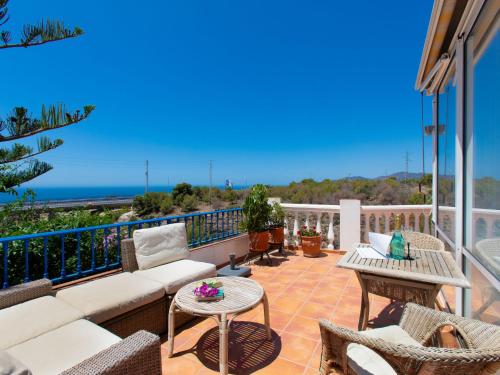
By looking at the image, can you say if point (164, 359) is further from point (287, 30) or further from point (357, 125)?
point (357, 125)

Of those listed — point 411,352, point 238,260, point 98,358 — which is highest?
point 411,352

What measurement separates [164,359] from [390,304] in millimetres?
2510

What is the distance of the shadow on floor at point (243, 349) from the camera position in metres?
1.87

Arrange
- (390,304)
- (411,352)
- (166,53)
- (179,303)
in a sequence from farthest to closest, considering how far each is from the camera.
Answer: (166,53)
(390,304)
(179,303)
(411,352)

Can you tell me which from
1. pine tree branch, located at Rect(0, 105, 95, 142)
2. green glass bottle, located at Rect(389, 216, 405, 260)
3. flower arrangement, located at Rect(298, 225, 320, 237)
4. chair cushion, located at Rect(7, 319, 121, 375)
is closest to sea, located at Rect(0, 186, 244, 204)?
pine tree branch, located at Rect(0, 105, 95, 142)

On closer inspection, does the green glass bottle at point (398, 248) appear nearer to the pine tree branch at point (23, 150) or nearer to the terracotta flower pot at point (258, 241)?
the terracotta flower pot at point (258, 241)

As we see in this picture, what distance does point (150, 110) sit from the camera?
13.9 metres

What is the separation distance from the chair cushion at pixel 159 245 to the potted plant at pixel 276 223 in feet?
6.99

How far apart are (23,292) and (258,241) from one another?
3173mm

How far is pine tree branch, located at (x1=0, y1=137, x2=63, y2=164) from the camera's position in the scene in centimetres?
265

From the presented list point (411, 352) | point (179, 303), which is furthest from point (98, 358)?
point (411, 352)

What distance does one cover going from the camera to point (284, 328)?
7.73 ft

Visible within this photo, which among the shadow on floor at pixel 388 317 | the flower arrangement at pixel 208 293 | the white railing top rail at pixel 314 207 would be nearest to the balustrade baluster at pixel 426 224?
the white railing top rail at pixel 314 207

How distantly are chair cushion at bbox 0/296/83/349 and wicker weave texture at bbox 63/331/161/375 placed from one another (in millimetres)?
756
